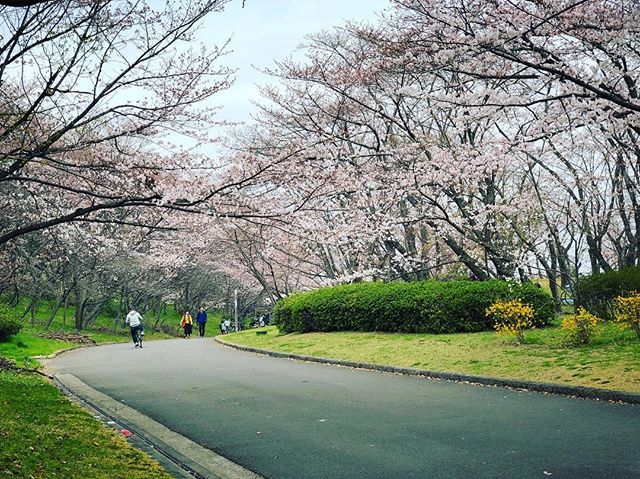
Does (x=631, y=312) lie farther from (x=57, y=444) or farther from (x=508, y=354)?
(x=57, y=444)

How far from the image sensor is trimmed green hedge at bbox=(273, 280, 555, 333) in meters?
17.0

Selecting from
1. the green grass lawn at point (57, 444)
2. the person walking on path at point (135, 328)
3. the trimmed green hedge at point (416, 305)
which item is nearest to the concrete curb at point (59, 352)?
the person walking on path at point (135, 328)

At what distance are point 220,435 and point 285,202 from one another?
832 centimetres

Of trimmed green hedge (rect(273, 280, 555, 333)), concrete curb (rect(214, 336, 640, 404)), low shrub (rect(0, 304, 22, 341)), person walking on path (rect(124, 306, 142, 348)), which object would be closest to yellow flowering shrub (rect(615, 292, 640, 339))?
concrete curb (rect(214, 336, 640, 404))

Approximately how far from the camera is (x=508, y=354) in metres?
12.7

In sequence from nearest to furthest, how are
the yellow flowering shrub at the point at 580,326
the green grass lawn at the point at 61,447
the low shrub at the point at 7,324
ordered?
the green grass lawn at the point at 61,447 < the yellow flowering shrub at the point at 580,326 < the low shrub at the point at 7,324

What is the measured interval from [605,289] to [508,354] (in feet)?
13.0

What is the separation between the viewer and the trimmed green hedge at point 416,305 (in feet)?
55.8

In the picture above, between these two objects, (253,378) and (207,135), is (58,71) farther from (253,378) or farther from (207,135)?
(253,378)

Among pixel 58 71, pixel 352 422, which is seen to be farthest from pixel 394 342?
pixel 58 71

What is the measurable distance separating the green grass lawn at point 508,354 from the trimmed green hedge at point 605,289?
997mm

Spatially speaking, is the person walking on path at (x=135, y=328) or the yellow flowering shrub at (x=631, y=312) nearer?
the yellow flowering shrub at (x=631, y=312)

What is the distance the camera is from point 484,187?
20047mm

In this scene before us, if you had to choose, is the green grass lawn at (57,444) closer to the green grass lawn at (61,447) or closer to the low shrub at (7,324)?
the green grass lawn at (61,447)
